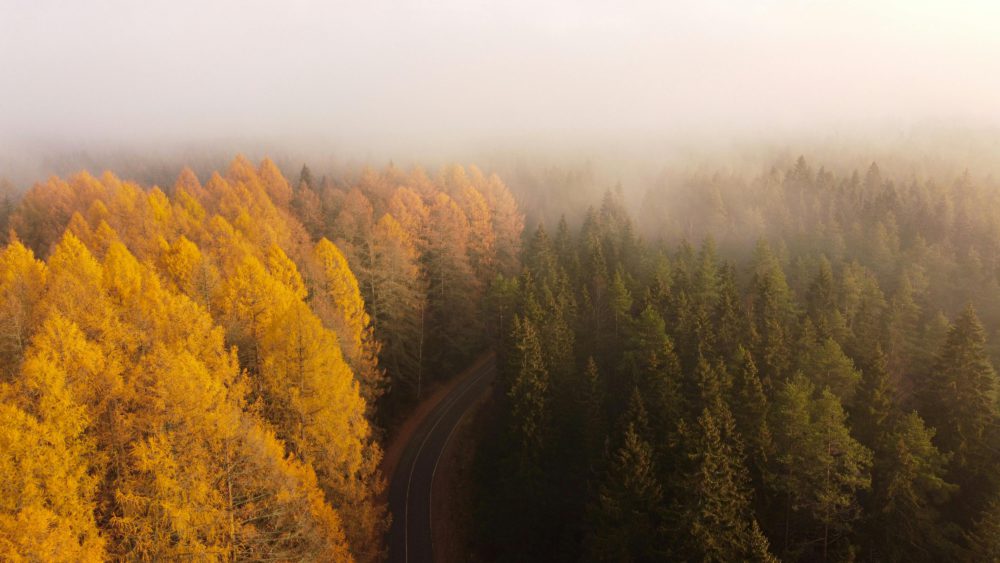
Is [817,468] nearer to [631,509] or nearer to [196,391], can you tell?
[631,509]

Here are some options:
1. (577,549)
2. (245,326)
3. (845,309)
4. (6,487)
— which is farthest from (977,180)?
(6,487)

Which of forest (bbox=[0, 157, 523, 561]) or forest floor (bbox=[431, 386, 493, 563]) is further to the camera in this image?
forest floor (bbox=[431, 386, 493, 563])

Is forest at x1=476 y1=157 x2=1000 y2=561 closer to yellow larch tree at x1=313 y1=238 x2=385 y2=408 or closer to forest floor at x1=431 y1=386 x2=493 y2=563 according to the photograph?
forest floor at x1=431 y1=386 x2=493 y2=563

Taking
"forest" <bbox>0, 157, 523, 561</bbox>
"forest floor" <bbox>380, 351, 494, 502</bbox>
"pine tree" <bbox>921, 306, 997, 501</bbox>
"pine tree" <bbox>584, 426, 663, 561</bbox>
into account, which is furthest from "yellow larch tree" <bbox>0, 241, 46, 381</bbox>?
"pine tree" <bbox>921, 306, 997, 501</bbox>

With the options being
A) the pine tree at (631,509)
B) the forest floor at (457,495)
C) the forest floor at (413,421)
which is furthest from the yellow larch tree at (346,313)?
the pine tree at (631,509)

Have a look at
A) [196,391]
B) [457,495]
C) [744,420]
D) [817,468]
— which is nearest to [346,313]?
[457,495]

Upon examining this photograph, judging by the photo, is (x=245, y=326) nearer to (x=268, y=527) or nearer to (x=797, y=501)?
(x=268, y=527)

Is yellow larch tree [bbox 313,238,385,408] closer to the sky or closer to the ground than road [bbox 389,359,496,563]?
closer to the sky
